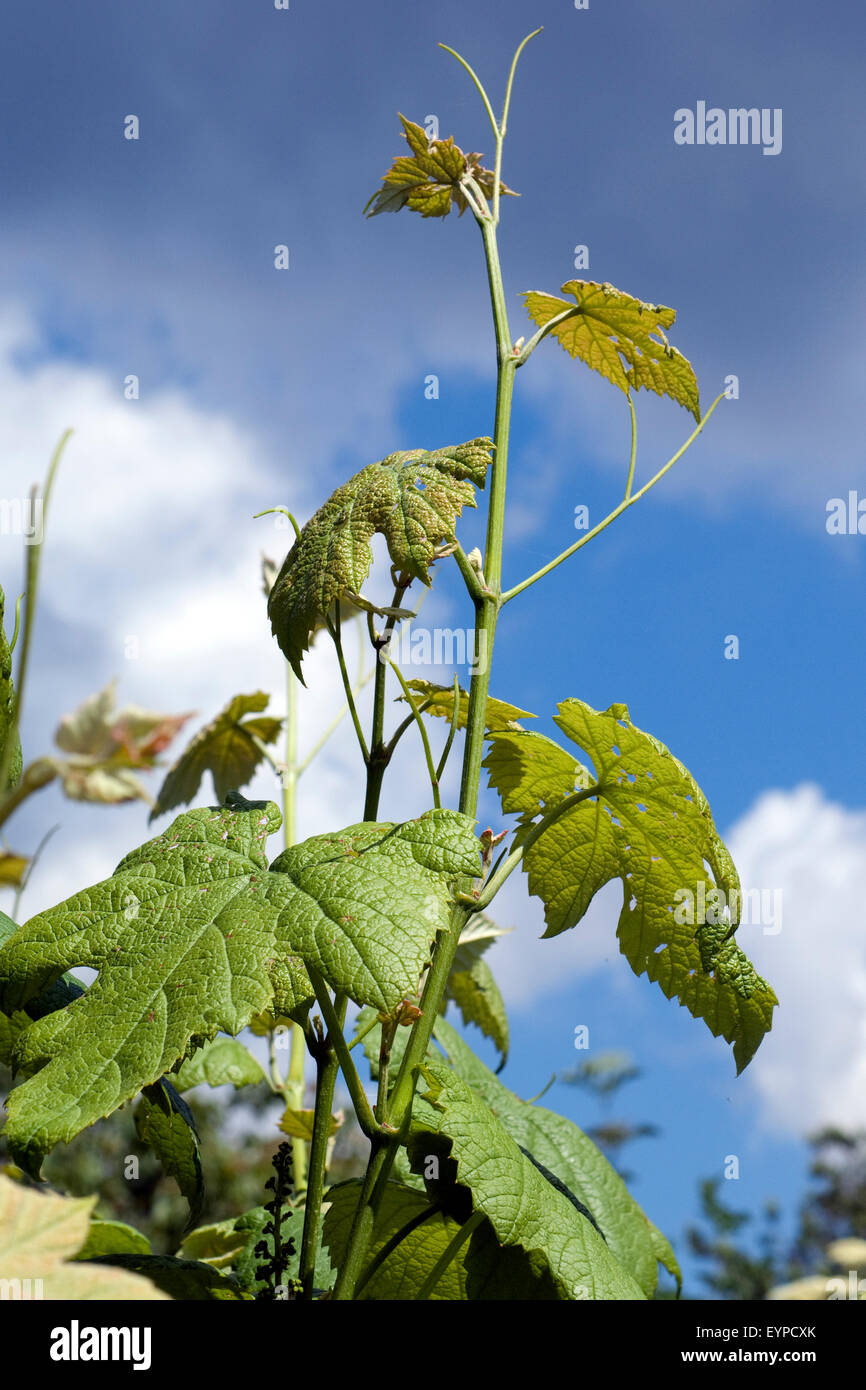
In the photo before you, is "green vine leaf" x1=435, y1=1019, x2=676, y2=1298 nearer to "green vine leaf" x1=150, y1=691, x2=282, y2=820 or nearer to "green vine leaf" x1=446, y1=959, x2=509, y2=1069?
"green vine leaf" x1=446, y1=959, x2=509, y2=1069

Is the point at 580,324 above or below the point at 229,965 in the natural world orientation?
above

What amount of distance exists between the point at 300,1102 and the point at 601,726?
0.85 meters

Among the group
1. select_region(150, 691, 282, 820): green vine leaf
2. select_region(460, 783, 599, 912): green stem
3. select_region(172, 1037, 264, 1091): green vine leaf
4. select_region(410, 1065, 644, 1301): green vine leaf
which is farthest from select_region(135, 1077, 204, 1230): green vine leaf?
select_region(150, 691, 282, 820): green vine leaf

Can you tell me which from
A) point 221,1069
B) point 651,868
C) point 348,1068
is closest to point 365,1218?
point 348,1068

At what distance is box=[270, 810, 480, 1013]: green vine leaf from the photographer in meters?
0.85

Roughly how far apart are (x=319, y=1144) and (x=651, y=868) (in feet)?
1.66

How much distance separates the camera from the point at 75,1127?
0.79 m

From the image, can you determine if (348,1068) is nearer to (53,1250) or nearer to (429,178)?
(53,1250)

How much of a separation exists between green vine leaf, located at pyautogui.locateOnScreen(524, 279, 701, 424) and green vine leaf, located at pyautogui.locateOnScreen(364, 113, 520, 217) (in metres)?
0.15

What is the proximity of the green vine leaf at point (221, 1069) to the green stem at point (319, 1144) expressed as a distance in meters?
0.64

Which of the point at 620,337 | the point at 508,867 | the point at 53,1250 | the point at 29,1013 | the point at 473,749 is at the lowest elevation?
the point at 53,1250

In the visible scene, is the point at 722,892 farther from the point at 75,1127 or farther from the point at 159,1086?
the point at 75,1127

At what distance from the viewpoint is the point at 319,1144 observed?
113cm
